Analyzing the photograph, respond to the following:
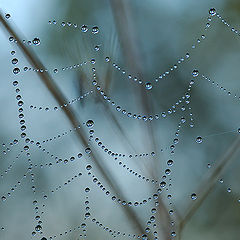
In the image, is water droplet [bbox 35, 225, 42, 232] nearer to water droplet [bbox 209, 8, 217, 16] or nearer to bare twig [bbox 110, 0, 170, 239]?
bare twig [bbox 110, 0, 170, 239]

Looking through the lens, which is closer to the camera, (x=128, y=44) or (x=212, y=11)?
(x=128, y=44)

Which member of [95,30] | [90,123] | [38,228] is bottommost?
[38,228]

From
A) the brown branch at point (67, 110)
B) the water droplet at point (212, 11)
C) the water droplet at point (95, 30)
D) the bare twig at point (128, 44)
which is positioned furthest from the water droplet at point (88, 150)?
the water droplet at point (212, 11)

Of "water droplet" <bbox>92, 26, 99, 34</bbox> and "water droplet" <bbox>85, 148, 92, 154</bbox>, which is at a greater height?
"water droplet" <bbox>92, 26, 99, 34</bbox>

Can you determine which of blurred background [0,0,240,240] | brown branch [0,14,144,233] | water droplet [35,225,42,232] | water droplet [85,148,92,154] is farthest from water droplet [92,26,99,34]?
water droplet [35,225,42,232]

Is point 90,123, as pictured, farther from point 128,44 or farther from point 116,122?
point 128,44

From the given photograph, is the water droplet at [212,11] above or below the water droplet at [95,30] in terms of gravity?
below

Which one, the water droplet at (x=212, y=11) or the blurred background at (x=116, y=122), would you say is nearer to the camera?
the blurred background at (x=116, y=122)

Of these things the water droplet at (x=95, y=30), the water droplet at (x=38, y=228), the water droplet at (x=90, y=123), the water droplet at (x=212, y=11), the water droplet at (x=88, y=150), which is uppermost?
the water droplet at (x=95, y=30)

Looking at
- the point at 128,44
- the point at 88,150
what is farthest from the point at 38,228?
the point at 128,44

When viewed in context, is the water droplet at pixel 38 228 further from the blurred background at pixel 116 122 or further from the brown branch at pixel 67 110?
the brown branch at pixel 67 110
